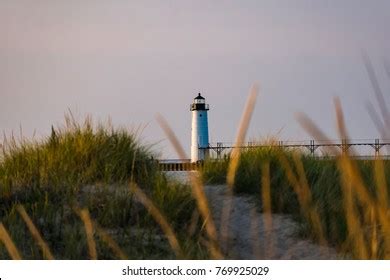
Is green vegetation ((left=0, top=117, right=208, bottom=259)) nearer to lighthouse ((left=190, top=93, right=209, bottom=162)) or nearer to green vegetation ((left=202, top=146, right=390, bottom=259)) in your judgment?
green vegetation ((left=202, top=146, right=390, bottom=259))

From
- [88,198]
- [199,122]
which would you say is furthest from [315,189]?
[199,122]

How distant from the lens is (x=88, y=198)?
4.64 metres

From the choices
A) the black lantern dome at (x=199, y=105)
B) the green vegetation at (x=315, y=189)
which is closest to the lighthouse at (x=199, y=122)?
the black lantern dome at (x=199, y=105)

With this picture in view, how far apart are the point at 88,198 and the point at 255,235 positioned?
125 centimetres

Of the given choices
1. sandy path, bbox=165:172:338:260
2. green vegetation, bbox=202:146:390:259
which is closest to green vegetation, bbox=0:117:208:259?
sandy path, bbox=165:172:338:260

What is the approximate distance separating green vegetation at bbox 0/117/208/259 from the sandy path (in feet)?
0.92

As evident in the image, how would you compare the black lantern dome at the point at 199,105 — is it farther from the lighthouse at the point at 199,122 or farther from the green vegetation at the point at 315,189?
the green vegetation at the point at 315,189

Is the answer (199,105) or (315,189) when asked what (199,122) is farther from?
(315,189)

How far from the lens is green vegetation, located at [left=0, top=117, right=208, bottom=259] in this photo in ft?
12.8

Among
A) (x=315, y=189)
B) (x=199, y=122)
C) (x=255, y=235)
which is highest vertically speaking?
(x=199, y=122)

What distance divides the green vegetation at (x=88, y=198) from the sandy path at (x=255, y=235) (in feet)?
0.92

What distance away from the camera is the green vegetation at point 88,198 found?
3.89 metres
